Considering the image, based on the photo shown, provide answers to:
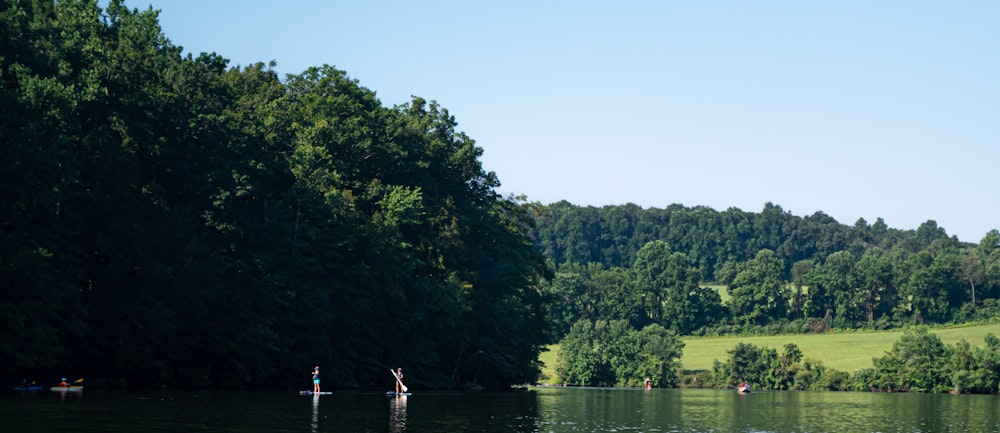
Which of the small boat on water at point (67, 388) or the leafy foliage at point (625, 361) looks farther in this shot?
the leafy foliage at point (625, 361)

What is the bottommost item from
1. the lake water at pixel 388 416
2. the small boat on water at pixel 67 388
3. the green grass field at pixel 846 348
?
the lake water at pixel 388 416

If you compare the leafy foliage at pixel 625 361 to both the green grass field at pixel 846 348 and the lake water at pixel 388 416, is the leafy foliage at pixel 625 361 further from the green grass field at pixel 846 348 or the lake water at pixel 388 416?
the lake water at pixel 388 416

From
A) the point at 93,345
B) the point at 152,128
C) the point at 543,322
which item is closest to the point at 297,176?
the point at 152,128

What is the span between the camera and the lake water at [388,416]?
4300 centimetres

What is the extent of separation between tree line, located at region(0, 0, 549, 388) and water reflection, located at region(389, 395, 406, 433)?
14.2 m

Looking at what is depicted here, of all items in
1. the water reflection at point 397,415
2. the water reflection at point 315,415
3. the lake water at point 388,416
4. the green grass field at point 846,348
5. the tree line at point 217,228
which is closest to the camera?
the lake water at point 388,416

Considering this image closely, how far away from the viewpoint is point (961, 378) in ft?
470

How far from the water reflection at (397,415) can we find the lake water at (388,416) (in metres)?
0.08

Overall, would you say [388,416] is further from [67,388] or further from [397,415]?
[67,388]

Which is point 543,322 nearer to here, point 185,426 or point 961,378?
point 961,378

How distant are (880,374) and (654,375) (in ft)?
112

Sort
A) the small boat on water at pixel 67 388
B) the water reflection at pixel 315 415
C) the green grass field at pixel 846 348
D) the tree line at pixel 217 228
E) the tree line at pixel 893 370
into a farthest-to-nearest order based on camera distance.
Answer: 1. the green grass field at pixel 846 348
2. the tree line at pixel 893 370
3. the tree line at pixel 217 228
4. the small boat on water at pixel 67 388
5. the water reflection at pixel 315 415

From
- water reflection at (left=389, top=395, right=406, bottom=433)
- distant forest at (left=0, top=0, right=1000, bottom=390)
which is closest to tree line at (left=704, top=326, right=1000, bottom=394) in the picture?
distant forest at (left=0, top=0, right=1000, bottom=390)

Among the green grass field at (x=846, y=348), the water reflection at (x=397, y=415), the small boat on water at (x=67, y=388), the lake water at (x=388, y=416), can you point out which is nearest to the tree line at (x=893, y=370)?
the green grass field at (x=846, y=348)
